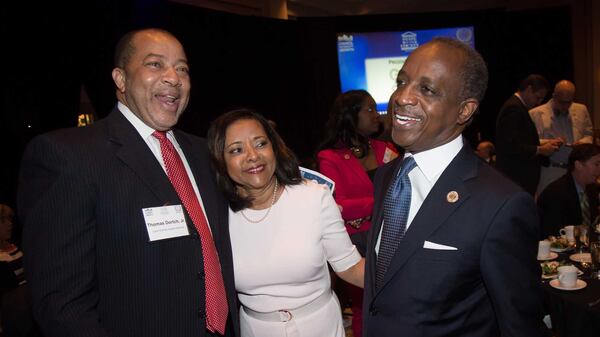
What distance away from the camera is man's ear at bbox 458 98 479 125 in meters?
1.44

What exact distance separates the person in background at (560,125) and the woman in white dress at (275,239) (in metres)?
4.75

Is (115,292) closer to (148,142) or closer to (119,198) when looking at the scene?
(119,198)

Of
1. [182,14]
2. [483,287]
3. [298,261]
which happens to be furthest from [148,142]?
[182,14]

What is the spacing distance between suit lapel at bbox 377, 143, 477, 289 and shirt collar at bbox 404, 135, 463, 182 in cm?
3

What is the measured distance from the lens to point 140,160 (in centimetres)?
178

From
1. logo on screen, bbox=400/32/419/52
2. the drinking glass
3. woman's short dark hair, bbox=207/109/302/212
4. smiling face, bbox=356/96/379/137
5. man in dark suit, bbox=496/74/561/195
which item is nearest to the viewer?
woman's short dark hair, bbox=207/109/302/212

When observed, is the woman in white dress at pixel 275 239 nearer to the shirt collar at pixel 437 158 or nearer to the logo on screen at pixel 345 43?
the shirt collar at pixel 437 158

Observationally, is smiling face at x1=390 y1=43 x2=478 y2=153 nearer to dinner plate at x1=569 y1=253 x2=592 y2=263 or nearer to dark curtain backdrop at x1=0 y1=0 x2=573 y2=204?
dinner plate at x1=569 y1=253 x2=592 y2=263

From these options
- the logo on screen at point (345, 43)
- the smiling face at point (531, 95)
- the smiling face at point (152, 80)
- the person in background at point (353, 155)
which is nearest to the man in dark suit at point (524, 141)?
the smiling face at point (531, 95)

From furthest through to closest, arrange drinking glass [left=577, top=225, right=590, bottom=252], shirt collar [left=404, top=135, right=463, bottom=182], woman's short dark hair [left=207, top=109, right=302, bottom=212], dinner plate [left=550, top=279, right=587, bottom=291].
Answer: drinking glass [left=577, top=225, right=590, bottom=252] → dinner plate [left=550, top=279, right=587, bottom=291] → woman's short dark hair [left=207, top=109, right=302, bottom=212] → shirt collar [left=404, top=135, right=463, bottom=182]

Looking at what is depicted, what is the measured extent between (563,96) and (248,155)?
17.2 ft

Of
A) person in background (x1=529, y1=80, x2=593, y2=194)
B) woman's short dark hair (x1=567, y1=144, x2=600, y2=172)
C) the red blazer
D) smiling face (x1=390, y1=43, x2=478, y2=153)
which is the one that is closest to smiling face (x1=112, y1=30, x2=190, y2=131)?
smiling face (x1=390, y1=43, x2=478, y2=153)

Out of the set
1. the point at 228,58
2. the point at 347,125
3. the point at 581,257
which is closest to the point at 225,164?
the point at 347,125

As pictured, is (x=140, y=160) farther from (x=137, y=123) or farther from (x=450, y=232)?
(x=450, y=232)
